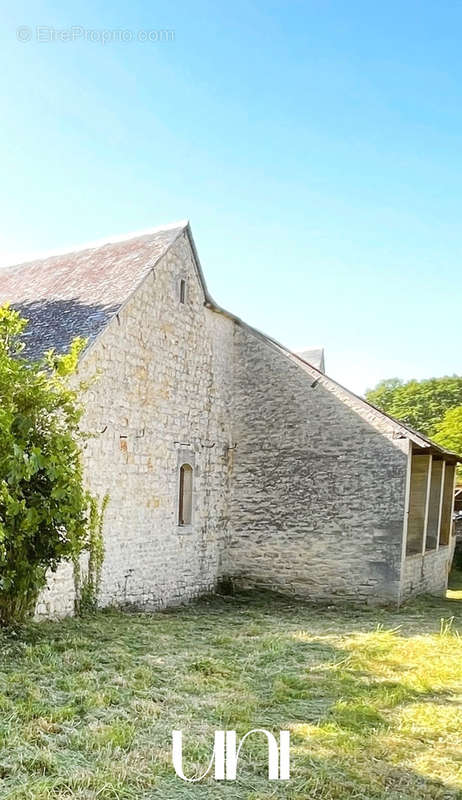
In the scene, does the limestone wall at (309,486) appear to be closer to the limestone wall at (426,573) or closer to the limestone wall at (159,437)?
the limestone wall at (159,437)

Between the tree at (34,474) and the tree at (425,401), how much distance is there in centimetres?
3600

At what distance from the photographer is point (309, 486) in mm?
13141

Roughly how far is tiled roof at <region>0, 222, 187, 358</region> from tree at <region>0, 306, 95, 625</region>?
202cm

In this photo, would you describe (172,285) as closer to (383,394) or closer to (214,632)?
(214,632)

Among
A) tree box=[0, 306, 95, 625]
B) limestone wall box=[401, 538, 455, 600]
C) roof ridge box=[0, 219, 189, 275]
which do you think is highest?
roof ridge box=[0, 219, 189, 275]

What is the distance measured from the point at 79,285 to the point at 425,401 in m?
36.7

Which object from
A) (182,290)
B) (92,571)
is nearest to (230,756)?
(92,571)

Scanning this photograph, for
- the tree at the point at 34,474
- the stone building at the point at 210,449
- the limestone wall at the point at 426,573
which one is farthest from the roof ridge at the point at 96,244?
the limestone wall at the point at 426,573

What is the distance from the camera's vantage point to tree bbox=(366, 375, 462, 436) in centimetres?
4303

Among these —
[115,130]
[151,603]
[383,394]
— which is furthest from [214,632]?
[383,394]

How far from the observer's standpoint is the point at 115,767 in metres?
4.21

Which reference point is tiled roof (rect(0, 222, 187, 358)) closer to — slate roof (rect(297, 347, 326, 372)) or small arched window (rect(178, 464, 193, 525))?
small arched window (rect(178, 464, 193, 525))

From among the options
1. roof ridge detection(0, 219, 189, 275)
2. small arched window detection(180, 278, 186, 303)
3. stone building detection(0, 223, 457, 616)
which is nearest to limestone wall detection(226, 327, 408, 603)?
stone building detection(0, 223, 457, 616)

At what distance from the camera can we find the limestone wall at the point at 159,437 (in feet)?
34.3
